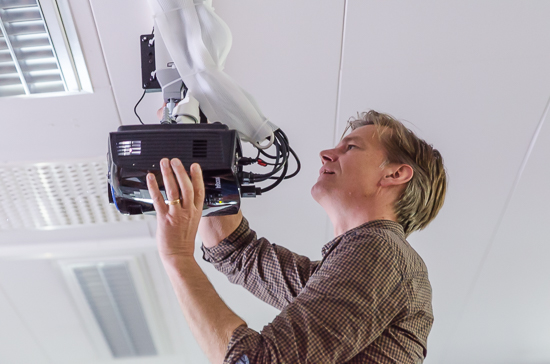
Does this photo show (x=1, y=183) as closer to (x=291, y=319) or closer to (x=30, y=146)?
(x=30, y=146)

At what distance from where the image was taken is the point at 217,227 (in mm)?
1440

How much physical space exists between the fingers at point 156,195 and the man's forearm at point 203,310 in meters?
0.14

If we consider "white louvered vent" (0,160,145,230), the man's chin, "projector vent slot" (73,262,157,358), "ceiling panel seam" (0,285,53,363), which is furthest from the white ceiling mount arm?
"ceiling panel seam" (0,285,53,363)

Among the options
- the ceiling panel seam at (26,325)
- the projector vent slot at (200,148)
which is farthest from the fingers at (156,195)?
the ceiling panel seam at (26,325)

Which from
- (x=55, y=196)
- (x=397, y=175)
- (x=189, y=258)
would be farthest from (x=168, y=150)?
(x=55, y=196)

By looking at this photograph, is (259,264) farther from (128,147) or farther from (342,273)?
(128,147)

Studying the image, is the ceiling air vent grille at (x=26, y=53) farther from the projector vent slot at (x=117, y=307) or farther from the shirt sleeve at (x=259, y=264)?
the projector vent slot at (x=117, y=307)

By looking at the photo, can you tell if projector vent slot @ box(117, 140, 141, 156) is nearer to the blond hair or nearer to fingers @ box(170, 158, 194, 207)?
fingers @ box(170, 158, 194, 207)

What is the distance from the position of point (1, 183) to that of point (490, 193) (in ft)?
6.99

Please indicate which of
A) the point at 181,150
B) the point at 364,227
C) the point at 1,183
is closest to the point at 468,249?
the point at 364,227

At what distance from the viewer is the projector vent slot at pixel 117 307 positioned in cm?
234

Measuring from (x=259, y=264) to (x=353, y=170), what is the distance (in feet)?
1.49

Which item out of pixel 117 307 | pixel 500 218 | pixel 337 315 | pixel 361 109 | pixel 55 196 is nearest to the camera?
pixel 337 315

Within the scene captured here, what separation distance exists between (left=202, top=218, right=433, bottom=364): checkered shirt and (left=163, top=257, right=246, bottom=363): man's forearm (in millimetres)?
34
